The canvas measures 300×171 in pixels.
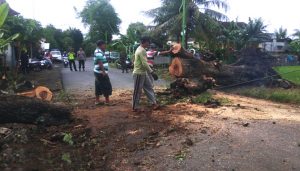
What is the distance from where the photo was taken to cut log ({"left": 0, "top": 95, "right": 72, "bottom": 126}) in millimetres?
7391

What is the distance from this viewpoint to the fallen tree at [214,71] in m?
11.9

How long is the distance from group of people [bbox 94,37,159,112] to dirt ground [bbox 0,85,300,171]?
35cm

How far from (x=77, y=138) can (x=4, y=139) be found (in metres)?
1.34

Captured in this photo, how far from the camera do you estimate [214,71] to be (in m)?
Answer: 13.3

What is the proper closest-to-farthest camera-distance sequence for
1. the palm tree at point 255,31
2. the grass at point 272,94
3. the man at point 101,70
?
1. the man at point 101,70
2. the grass at point 272,94
3. the palm tree at point 255,31

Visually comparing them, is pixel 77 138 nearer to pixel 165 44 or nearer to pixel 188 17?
pixel 188 17

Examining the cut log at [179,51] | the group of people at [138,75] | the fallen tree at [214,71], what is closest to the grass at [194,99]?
the fallen tree at [214,71]

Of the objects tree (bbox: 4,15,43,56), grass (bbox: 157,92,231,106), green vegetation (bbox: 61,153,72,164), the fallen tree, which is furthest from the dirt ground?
tree (bbox: 4,15,43,56)

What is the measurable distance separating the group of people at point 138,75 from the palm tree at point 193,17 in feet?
51.0

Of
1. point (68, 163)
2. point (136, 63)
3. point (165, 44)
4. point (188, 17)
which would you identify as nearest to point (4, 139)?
point (68, 163)

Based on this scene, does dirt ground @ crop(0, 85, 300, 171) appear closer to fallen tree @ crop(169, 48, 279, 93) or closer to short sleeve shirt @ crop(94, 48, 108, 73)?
short sleeve shirt @ crop(94, 48, 108, 73)

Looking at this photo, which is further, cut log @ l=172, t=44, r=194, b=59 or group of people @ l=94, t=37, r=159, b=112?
cut log @ l=172, t=44, r=194, b=59

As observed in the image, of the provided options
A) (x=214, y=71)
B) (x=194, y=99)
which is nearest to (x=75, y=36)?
(x=214, y=71)

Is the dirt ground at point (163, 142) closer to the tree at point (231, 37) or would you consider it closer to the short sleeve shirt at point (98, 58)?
the short sleeve shirt at point (98, 58)
